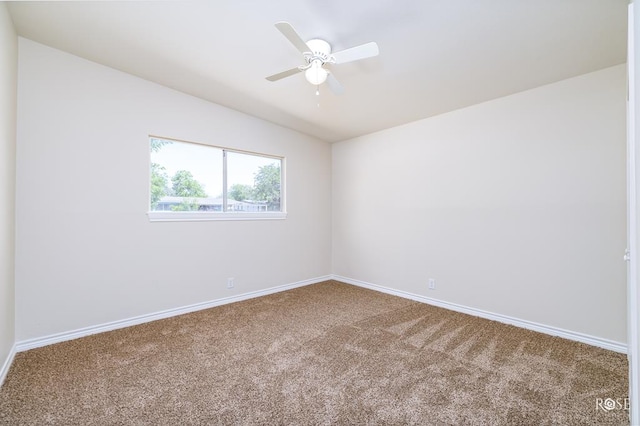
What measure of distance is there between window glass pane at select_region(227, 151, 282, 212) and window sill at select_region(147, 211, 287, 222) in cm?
11

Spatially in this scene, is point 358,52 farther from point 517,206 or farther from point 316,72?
point 517,206

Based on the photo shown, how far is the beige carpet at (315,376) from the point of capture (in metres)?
1.64

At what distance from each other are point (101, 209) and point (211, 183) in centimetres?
118

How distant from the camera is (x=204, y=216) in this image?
3.48 metres

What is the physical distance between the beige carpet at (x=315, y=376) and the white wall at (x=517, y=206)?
438 mm

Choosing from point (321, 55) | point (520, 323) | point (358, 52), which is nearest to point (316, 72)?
point (321, 55)

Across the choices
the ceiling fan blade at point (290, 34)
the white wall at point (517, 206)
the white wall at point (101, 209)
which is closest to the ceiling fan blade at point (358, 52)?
the ceiling fan blade at point (290, 34)

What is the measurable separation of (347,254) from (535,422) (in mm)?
3270

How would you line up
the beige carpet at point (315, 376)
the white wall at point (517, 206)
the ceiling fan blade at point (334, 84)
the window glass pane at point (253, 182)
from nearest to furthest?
1. the beige carpet at point (315, 376)
2. the ceiling fan blade at point (334, 84)
3. the white wall at point (517, 206)
4. the window glass pane at point (253, 182)

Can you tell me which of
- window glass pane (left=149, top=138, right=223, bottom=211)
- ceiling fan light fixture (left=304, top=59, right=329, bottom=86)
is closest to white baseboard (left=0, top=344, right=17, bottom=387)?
window glass pane (left=149, top=138, right=223, bottom=211)

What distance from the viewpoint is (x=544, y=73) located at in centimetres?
254

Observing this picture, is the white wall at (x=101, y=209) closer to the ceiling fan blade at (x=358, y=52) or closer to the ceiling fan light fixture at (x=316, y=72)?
the ceiling fan light fixture at (x=316, y=72)

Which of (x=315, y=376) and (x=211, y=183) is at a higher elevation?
(x=211, y=183)

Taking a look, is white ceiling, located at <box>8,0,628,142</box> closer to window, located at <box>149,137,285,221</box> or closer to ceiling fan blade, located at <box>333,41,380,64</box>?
ceiling fan blade, located at <box>333,41,380,64</box>
